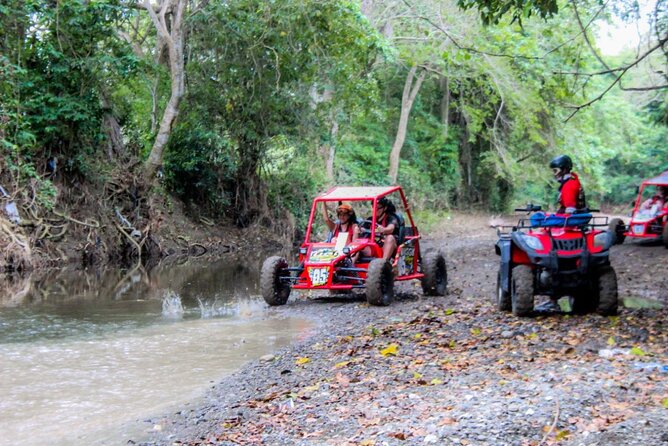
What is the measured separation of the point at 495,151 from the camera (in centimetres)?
3712

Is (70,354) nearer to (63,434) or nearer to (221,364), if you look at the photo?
(221,364)

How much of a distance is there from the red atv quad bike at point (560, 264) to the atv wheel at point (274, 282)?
4.05m

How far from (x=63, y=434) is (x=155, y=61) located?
20444 mm

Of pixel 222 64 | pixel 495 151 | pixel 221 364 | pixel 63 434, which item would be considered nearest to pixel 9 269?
pixel 222 64

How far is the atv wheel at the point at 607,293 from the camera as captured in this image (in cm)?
1009

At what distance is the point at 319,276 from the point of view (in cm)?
1268

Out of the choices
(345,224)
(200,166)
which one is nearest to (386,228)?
(345,224)

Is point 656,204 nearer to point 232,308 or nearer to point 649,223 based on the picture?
point 649,223

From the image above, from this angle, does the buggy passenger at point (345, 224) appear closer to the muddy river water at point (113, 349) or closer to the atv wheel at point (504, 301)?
the muddy river water at point (113, 349)

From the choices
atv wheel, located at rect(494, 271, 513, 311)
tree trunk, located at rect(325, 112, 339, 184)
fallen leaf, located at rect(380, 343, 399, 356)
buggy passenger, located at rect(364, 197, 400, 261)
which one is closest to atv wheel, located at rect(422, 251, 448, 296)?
buggy passenger, located at rect(364, 197, 400, 261)

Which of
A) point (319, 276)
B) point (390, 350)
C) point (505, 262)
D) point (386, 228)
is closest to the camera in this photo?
point (390, 350)

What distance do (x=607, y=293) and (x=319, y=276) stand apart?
4.47 meters

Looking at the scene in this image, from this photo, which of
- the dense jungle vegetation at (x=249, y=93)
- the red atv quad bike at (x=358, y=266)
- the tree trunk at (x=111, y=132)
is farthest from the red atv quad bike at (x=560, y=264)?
the tree trunk at (x=111, y=132)

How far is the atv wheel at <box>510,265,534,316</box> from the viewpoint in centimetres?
1010
